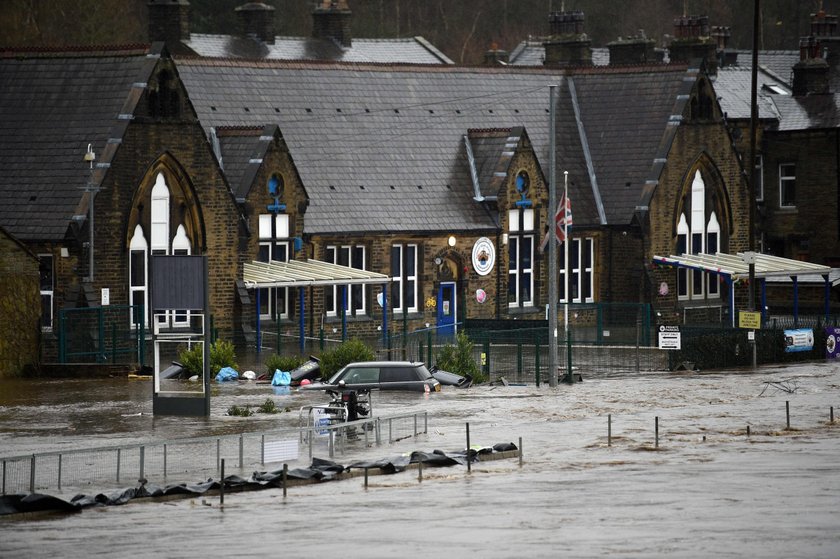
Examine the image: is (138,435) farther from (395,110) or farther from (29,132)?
(395,110)

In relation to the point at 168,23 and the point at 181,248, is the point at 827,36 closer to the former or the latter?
the point at 168,23

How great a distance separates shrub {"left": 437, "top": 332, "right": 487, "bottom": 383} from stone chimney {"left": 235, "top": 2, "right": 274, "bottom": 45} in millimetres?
35435

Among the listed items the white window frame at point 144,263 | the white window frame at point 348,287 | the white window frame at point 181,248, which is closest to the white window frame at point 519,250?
the white window frame at point 348,287

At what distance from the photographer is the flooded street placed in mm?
25281

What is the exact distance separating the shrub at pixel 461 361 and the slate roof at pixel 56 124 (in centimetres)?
1273

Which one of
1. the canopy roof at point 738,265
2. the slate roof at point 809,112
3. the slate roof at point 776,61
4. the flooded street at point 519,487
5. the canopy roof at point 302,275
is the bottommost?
the flooded street at point 519,487

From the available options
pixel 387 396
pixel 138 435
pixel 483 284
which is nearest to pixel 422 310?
pixel 483 284

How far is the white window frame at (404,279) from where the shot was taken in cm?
6372

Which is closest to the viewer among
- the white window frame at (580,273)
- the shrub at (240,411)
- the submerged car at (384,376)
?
the shrub at (240,411)

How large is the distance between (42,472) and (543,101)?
44856 millimetres

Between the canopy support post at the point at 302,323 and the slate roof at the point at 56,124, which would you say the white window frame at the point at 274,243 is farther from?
the slate roof at the point at 56,124

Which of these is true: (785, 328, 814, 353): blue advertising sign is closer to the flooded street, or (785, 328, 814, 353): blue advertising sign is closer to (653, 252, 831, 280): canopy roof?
(653, 252, 831, 280): canopy roof

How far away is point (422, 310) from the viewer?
64.4 meters

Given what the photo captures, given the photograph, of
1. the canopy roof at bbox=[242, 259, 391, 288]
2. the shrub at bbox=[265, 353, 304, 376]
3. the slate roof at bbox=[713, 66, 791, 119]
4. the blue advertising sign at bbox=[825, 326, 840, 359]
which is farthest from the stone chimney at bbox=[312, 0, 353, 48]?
the shrub at bbox=[265, 353, 304, 376]
